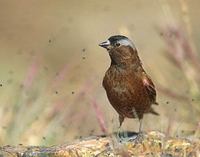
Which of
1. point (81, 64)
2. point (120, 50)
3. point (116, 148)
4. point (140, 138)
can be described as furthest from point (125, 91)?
point (81, 64)

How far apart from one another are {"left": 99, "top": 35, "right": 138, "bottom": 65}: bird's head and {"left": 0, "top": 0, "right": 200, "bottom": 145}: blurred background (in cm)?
23

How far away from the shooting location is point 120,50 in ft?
26.9

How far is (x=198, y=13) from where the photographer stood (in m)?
21.6

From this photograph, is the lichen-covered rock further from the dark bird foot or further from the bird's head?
the bird's head

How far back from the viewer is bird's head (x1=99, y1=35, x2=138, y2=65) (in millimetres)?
8188

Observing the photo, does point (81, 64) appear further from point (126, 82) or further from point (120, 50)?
point (126, 82)

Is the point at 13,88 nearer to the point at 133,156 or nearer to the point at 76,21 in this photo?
the point at 133,156

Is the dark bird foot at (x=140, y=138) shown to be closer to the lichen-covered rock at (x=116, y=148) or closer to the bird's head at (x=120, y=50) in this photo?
the lichen-covered rock at (x=116, y=148)

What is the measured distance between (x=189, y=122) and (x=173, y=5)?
37.4ft

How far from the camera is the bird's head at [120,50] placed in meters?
8.19

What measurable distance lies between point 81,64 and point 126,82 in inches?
352

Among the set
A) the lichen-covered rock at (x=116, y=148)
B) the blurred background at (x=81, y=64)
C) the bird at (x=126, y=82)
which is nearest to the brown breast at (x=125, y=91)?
the bird at (x=126, y=82)

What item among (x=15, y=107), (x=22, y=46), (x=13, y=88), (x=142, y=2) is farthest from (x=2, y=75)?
(x=142, y=2)

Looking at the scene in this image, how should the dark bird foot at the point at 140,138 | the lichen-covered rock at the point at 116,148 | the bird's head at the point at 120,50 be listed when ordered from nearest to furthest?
1. the lichen-covered rock at the point at 116,148
2. the dark bird foot at the point at 140,138
3. the bird's head at the point at 120,50
